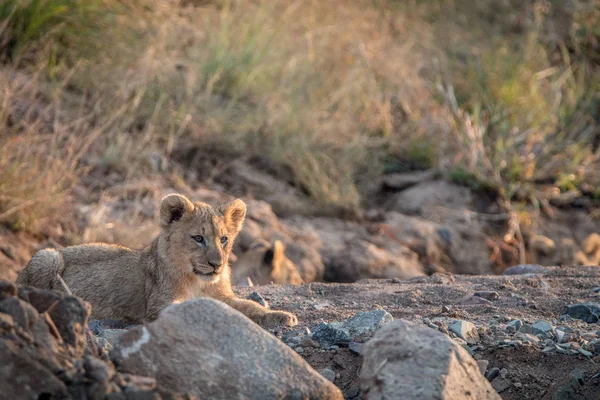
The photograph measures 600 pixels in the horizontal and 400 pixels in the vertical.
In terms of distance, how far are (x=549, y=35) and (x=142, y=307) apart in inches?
429

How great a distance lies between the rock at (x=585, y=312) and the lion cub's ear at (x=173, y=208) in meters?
2.54

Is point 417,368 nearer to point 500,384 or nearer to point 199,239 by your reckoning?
point 500,384

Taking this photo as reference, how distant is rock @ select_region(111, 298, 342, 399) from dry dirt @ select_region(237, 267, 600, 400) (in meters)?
0.58

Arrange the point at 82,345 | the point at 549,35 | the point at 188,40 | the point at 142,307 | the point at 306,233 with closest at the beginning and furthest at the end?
the point at 82,345
the point at 142,307
the point at 306,233
the point at 188,40
the point at 549,35

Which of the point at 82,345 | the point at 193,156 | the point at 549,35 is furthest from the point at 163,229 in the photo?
the point at 549,35

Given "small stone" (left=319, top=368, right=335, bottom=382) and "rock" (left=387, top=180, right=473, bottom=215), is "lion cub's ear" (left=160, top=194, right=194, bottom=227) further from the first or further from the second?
"rock" (left=387, top=180, right=473, bottom=215)

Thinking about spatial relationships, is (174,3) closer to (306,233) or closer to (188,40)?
(188,40)

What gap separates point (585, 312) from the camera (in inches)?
233

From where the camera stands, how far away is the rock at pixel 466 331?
16.7ft

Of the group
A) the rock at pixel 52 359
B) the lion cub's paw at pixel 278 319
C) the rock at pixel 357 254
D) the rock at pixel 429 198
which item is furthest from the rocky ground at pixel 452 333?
the rock at pixel 429 198

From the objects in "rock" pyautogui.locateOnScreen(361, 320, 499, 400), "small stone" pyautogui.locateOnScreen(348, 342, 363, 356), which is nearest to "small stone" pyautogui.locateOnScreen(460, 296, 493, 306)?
"small stone" pyautogui.locateOnScreen(348, 342, 363, 356)

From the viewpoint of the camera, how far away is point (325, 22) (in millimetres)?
14469

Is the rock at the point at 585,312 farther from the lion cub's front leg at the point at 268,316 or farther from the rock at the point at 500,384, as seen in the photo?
the lion cub's front leg at the point at 268,316

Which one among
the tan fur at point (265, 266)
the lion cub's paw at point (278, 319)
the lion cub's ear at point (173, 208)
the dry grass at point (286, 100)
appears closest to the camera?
the lion cub's paw at point (278, 319)
